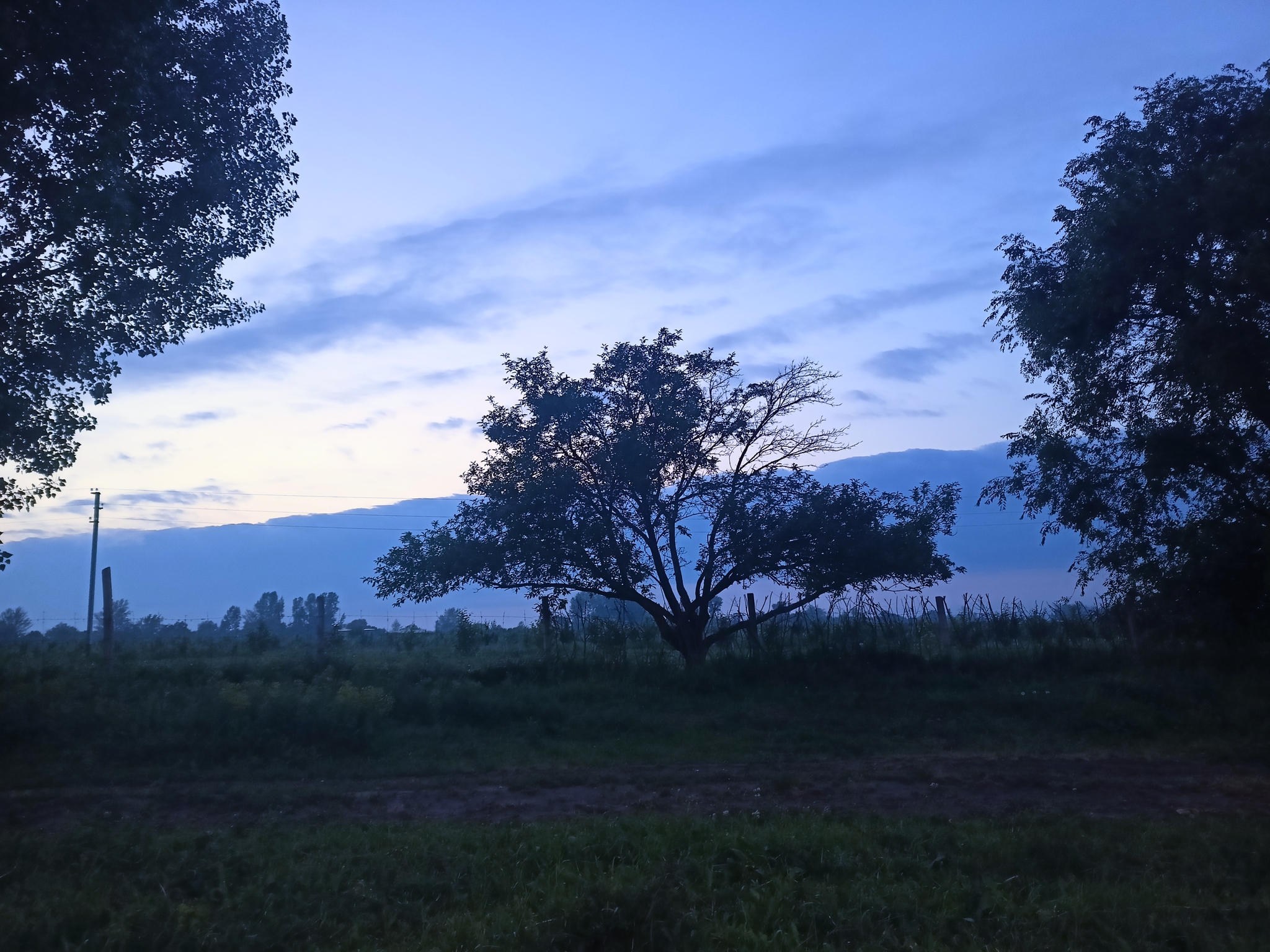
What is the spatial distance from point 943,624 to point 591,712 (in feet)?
30.4

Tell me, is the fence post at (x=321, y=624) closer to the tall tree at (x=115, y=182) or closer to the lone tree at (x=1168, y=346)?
the tall tree at (x=115, y=182)

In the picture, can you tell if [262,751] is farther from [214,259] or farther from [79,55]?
[79,55]

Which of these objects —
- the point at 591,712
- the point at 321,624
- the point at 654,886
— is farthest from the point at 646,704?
the point at 654,886

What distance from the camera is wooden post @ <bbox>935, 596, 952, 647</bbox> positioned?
61.9ft

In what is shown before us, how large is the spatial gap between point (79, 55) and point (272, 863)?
9.49 meters

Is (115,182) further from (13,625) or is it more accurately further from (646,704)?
(13,625)

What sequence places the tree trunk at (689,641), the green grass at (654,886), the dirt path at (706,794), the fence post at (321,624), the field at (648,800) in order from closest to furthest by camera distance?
the green grass at (654,886) → the field at (648,800) → the dirt path at (706,794) → the tree trunk at (689,641) → the fence post at (321,624)

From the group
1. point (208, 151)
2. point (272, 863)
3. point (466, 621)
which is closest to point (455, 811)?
point (272, 863)

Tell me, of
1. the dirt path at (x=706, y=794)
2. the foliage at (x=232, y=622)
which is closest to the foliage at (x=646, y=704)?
the dirt path at (x=706, y=794)

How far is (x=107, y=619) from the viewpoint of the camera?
19719 mm

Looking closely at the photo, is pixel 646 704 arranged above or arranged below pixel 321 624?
below

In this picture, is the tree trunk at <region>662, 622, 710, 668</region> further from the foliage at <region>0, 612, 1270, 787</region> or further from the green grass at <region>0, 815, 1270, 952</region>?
the green grass at <region>0, 815, 1270, 952</region>

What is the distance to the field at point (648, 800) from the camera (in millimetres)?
5688

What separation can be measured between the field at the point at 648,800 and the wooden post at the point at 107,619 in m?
1.26
